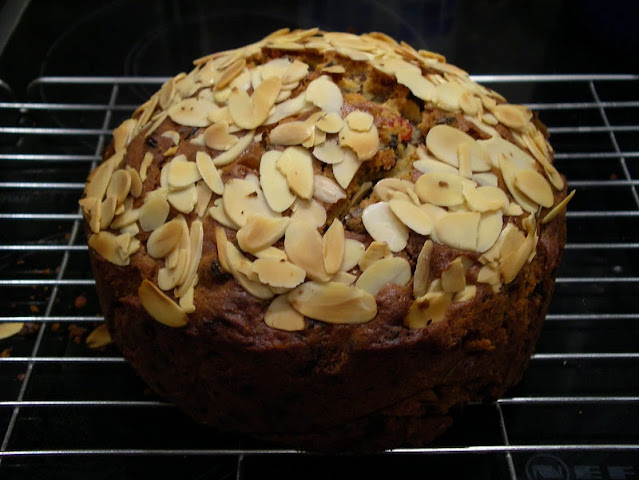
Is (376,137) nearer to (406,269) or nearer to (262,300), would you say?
(406,269)

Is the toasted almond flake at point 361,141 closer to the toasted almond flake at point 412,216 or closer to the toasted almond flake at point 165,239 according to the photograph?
the toasted almond flake at point 412,216

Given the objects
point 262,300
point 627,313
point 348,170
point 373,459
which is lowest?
point 373,459

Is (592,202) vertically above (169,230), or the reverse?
(169,230)

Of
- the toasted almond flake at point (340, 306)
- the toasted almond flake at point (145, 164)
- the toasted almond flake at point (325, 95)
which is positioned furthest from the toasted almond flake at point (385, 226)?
the toasted almond flake at point (145, 164)

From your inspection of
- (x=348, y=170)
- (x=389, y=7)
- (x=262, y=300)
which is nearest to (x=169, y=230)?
(x=262, y=300)

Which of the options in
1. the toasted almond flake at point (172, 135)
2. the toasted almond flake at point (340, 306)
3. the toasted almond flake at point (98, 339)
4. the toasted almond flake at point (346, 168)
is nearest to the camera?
the toasted almond flake at point (340, 306)

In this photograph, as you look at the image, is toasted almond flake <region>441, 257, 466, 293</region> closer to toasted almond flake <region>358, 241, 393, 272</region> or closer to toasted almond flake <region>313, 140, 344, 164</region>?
toasted almond flake <region>358, 241, 393, 272</region>

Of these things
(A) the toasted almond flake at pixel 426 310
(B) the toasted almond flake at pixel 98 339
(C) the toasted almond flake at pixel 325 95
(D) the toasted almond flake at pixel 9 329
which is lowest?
(D) the toasted almond flake at pixel 9 329

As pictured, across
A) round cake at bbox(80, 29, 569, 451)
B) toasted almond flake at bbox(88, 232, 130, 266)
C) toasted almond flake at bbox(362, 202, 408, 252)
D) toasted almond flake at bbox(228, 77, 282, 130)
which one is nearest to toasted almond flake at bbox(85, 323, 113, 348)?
round cake at bbox(80, 29, 569, 451)
